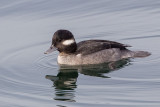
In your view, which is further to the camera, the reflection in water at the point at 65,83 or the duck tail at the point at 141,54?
the duck tail at the point at 141,54

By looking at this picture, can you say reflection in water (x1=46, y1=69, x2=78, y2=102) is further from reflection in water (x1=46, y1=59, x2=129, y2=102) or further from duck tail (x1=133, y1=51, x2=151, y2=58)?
duck tail (x1=133, y1=51, x2=151, y2=58)

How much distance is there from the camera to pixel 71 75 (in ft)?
60.0

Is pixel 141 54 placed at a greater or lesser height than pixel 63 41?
lesser

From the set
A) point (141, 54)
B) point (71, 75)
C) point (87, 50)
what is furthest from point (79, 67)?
point (141, 54)

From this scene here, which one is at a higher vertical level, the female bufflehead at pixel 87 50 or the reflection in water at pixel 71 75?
the female bufflehead at pixel 87 50

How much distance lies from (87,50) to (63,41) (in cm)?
84

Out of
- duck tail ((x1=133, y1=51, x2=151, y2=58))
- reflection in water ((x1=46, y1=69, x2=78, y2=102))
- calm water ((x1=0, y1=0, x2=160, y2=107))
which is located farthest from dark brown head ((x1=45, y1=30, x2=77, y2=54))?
duck tail ((x1=133, y1=51, x2=151, y2=58))

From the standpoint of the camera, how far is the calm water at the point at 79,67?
15805mm

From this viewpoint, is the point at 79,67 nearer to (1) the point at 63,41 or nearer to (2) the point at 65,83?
(1) the point at 63,41

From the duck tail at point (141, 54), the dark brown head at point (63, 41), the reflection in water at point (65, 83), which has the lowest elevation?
the reflection in water at point (65, 83)

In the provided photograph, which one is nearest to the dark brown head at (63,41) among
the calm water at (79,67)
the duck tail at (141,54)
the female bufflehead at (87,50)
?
the female bufflehead at (87,50)

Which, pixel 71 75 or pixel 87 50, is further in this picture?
pixel 87 50

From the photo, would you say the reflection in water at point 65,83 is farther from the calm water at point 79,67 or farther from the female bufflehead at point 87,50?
the female bufflehead at point 87,50

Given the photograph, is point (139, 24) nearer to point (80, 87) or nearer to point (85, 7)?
point (85, 7)
